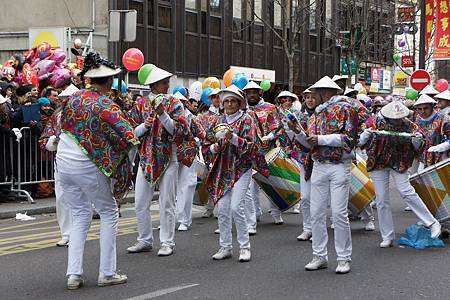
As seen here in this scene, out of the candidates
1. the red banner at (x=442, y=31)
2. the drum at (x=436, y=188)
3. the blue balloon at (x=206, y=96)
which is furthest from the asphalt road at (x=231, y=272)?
the red banner at (x=442, y=31)

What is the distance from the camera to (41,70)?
53.6 ft

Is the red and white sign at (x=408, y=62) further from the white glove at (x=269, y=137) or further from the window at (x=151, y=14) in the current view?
the white glove at (x=269, y=137)

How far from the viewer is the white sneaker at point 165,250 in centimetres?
870

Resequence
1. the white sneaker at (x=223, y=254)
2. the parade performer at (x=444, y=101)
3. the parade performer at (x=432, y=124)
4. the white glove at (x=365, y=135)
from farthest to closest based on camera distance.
→ the parade performer at (x=444, y=101) < the parade performer at (x=432, y=124) < the white sneaker at (x=223, y=254) < the white glove at (x=365, y=135)

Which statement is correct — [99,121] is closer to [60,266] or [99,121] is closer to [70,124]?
[70,124]

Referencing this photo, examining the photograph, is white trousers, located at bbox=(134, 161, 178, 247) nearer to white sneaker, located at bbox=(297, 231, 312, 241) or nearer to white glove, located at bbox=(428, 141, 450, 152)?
white sneaker, located at bbox=(297, 231, 312, 241)

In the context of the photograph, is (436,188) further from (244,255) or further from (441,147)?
(244,255)

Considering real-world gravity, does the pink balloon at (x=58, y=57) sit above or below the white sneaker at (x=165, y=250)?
above

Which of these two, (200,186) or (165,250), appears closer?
(165,250)

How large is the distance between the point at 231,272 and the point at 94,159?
1.90 m

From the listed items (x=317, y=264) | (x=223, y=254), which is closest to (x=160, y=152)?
(x=223, y=254)

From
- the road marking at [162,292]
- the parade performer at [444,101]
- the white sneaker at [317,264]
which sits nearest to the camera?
the road marking at [162,292]

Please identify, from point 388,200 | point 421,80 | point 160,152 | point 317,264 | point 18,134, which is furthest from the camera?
point 421,80

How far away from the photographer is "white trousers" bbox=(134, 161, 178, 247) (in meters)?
8.74
